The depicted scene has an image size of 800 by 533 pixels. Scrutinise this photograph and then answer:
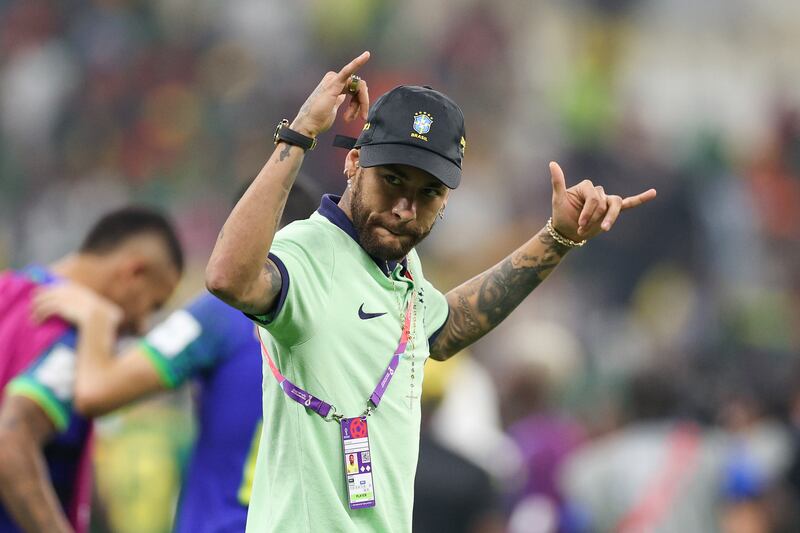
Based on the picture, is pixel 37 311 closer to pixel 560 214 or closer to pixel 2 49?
pixel 560 214

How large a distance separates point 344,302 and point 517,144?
1379 centimetres

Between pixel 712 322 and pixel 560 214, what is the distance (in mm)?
11348

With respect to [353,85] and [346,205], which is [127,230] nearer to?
[346,205]

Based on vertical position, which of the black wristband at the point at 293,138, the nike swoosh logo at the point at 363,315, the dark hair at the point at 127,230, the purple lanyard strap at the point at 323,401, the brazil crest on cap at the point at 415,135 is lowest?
the purple lanyard strap at the point at 323,401

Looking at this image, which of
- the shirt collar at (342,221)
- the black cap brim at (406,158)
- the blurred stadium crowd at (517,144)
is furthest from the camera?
the blurred stadium crowd at (517,144)

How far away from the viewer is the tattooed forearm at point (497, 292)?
4.71m

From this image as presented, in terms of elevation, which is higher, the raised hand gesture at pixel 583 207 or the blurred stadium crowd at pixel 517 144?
the blurred stadium crowd at pixel 517 144

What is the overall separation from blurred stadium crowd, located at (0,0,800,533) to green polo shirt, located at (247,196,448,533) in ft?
19.1

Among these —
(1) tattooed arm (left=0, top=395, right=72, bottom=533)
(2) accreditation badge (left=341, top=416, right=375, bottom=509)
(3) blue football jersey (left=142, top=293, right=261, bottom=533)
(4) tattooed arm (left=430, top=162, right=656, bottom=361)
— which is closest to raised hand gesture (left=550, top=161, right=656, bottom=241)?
(4) tattooed arm (left=430, top=162, right=656, bottom=361)

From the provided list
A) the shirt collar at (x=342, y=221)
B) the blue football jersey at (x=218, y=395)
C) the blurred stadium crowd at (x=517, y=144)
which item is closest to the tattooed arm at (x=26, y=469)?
the blue football jersey at (x=218, y=395)

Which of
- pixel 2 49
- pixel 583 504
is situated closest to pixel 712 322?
pixel 583 504

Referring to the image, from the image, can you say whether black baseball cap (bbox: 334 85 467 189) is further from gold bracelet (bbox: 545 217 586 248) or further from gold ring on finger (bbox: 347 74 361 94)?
gold bracelet (bbox: 545 217 586 248)

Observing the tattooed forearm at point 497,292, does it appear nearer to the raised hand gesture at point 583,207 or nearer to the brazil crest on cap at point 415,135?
the raised hand gesture at point 583,207

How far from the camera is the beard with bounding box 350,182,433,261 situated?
4141 millimetres
